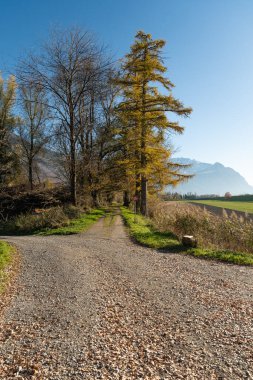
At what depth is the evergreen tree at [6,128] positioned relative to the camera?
29828 mm

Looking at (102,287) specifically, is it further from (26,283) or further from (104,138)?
(104,138)

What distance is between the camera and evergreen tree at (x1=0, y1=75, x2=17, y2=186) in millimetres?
29828

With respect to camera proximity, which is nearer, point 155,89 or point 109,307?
point 109,307

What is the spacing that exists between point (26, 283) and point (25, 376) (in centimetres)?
414

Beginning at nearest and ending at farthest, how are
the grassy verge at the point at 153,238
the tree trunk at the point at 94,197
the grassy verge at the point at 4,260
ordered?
the grassy verge at the point at 4,260 < the grassy verge at the point at 153,238 < the tree trunk at the point at 94,197

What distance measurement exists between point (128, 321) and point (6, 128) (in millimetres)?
29168

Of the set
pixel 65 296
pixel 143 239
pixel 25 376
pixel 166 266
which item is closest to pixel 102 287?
pixel 65 296

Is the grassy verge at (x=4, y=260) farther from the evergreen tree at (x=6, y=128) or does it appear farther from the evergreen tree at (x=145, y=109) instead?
the evergreen tree at (x=6, y=128)

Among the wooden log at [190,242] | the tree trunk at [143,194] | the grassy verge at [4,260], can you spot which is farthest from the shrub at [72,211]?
the wooden log at [190,242]

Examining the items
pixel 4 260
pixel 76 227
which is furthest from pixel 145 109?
pixel 4 260

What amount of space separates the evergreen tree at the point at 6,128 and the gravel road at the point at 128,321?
22061mm

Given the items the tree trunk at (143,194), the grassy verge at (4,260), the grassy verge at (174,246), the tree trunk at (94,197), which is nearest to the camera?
the grassy verge at (4,260)

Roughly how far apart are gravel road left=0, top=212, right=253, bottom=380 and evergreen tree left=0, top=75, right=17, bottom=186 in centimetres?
2206

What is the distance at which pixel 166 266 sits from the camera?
969cm
